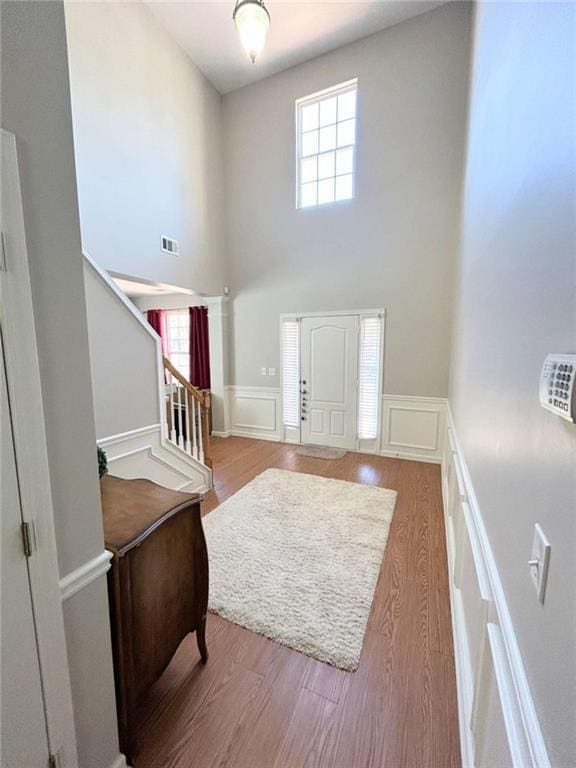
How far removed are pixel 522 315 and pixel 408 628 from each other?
1814mm

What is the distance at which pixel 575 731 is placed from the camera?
44 cm

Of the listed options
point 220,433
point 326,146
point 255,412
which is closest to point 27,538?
point 255,412

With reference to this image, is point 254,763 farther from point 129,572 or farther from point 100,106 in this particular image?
point 100,106

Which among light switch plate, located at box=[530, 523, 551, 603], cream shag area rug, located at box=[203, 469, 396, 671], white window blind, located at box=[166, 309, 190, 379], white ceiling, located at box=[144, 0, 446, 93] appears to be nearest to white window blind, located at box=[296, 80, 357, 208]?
white ceiling, located at box=[144, 0, 446, 93]

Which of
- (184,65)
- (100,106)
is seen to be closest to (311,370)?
(100,106)

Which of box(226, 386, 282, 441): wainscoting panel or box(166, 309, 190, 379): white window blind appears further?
box(166, 309, 190, 379): white window blind

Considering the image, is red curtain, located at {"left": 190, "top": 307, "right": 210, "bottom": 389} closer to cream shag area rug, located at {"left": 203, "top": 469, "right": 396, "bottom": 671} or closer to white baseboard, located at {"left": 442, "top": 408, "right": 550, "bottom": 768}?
cream shag area rug, located at {"left": 203, "top": 469, "right": 396, "bottom": 671}

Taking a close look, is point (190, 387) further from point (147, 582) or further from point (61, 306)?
point (61, 306)

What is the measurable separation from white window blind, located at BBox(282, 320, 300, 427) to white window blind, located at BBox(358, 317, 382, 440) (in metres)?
1.01

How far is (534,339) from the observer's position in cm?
78

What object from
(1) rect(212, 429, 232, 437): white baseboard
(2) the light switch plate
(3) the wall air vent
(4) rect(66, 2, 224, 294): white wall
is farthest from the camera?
(1) rect(212, 429, 232, 437): white baseboard

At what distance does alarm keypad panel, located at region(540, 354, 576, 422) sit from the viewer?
509 millimetres

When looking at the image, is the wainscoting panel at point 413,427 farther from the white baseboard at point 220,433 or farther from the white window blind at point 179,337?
the white window blind at point 179,337

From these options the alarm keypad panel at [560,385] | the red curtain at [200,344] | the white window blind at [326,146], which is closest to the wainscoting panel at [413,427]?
the white window blind at [326,146]
